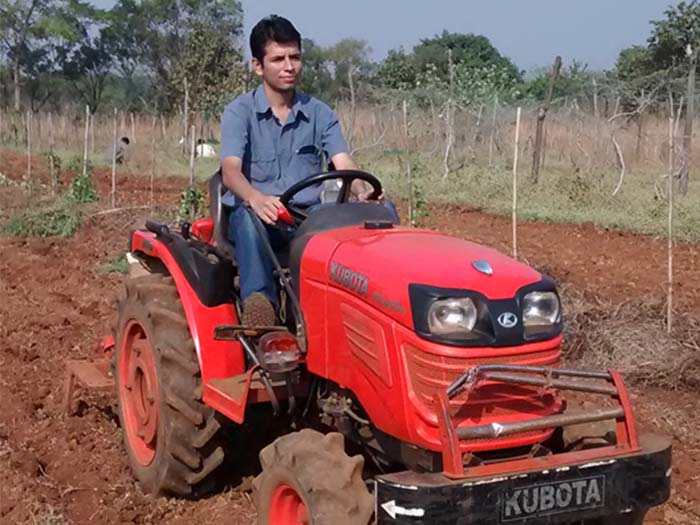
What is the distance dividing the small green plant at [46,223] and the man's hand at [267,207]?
26.3 ft

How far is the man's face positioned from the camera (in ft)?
12.9

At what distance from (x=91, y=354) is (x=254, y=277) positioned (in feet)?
9.59

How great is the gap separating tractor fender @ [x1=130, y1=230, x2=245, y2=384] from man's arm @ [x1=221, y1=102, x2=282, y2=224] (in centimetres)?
44

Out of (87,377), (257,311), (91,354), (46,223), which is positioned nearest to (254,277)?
(257,311)

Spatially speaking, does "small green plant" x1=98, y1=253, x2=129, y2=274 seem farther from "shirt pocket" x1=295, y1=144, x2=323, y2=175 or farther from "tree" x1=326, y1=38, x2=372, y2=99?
"tree" x1=326, y1=38, x2=372, y2=99

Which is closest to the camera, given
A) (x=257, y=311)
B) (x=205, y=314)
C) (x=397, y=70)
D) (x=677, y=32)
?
(x=257, y=311)

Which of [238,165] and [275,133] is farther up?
[275,133]

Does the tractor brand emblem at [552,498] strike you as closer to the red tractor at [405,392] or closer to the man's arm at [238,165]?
the red tractor at [405,392]

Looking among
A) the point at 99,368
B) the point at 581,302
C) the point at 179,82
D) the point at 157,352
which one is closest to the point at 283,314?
the point at 157,352

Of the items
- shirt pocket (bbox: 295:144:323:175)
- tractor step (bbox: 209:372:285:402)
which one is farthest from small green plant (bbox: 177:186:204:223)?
tractor step (bbox: 209:372:285:402)

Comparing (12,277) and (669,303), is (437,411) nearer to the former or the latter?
(669,303)

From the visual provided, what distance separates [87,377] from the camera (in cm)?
483

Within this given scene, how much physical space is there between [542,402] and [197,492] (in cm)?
165

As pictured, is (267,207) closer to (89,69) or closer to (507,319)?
(507,319)
